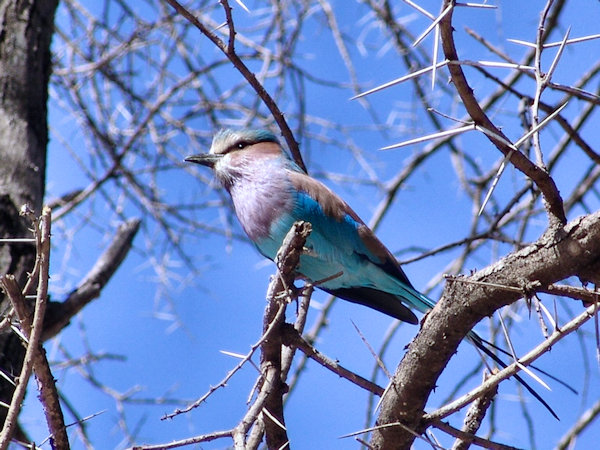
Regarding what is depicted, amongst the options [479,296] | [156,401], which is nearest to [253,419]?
[479,296]

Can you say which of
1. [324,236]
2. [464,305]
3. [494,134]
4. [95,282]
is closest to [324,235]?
[324,236]

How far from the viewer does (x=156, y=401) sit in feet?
11.7

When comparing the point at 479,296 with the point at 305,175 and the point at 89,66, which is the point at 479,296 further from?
the point at 89,66

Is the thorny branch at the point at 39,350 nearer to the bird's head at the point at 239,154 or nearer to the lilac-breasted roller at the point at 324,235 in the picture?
the lilac-breasted roller at the point at 324,235

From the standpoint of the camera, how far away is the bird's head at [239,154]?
10.6ft

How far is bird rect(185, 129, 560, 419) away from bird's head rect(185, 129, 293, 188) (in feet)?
0.09

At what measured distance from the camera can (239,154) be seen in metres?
3.33

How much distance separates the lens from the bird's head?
3232 millimetres

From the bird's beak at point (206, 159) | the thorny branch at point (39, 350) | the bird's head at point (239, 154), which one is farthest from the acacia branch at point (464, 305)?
the bird's beak at point (206, 159)

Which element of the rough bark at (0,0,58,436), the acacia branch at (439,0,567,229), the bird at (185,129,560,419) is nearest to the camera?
the acacia branch at (439,0,567,229)

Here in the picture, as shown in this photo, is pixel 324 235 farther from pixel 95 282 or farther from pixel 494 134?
pixel 494 134

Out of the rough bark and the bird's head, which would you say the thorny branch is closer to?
the rough bark

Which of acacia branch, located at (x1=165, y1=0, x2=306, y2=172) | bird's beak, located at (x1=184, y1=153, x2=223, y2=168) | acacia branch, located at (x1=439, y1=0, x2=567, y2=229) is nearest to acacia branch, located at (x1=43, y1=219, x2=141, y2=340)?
bird's beak, located at (x1=184, y1=153, x2=223, y2=168)

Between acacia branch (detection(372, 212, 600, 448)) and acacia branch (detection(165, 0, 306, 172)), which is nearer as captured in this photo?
acacia branch (detection(372, 212, 600, 448))
